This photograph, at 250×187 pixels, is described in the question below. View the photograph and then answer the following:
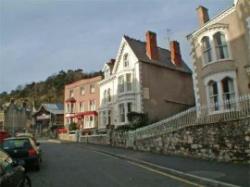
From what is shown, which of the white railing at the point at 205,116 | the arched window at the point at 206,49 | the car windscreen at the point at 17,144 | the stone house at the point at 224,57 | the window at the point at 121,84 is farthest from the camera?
→ the window at the point at 121,84

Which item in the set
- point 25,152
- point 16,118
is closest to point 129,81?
point 25,152

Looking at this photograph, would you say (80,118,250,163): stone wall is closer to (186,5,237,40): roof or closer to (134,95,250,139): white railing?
(134,95,250,139): white railing

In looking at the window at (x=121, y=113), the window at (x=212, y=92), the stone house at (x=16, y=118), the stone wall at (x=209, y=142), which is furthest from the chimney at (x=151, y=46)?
the stone house at (x=16, y=118)

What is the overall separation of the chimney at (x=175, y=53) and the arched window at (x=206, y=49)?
17127 millimetres

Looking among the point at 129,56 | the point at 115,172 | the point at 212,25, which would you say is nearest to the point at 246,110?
the point at 115,172

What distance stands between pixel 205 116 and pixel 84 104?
36.1 m

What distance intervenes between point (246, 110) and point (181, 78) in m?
25.7

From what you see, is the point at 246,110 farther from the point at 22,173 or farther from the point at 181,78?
the point at 181,78

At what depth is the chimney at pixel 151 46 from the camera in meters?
37.4

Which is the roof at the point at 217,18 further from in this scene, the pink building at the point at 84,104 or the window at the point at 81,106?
the window at the point at 81,106

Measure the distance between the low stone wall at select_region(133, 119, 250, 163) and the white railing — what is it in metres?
0.29

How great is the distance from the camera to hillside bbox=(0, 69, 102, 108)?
4122 inches

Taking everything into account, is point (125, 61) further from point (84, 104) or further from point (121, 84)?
point (84, 104)

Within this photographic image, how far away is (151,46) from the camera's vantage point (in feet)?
123
